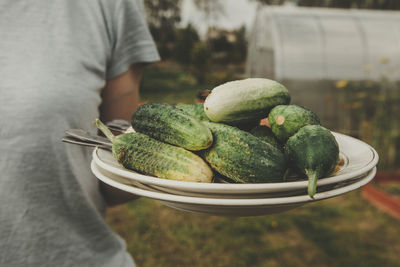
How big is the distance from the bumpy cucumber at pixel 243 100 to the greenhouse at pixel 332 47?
186 inches

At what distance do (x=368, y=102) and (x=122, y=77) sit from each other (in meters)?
5.44

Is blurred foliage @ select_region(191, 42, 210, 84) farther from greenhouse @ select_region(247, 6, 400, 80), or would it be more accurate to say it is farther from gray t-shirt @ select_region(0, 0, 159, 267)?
gray t-shirt @ select_region(0, 0, 159, 267)

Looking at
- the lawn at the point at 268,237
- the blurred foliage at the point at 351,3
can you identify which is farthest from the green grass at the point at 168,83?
the blurred foliage at the point at 351,3

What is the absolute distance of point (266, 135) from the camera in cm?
87

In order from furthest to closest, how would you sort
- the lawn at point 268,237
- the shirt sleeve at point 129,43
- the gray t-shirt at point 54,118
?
the lawn at point 268,237
the shirt sleeve at point 129,43
the gray t-shirt at point 54,118

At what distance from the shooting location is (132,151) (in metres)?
0.78

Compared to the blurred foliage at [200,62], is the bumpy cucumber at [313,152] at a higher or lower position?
higher

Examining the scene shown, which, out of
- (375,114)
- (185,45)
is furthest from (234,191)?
(185,45)

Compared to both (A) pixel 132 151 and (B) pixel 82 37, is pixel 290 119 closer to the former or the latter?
(A) pixel 132 151

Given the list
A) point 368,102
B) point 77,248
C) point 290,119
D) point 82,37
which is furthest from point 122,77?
point 368,102

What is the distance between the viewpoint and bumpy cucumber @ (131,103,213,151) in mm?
786

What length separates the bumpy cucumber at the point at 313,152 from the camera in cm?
66

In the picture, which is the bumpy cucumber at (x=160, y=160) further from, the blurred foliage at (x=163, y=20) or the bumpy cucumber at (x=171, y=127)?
the blurred foliage at (x=163, y=20)

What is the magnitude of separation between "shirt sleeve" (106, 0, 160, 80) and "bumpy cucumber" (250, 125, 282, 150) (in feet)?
2.18
